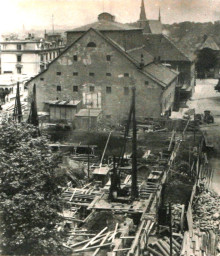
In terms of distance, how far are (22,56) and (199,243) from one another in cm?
5593

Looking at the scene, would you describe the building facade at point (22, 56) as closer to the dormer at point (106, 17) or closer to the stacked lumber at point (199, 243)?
the dormer at point (106, 17)

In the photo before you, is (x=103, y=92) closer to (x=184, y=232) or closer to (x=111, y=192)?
(x=111, y=192)

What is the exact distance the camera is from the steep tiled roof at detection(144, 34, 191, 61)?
54906 millimetres

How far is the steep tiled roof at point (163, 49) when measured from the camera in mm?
54906

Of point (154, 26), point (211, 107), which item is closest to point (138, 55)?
point (211, 107)

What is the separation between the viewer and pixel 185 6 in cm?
2252

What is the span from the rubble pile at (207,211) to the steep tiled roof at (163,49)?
114 ft

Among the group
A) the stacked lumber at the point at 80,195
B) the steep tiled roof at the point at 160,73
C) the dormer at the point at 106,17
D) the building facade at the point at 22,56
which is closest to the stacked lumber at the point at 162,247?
the stacked lumber at the point at 80,195

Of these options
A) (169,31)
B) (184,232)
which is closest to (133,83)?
(184,232)

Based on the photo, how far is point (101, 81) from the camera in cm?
4016

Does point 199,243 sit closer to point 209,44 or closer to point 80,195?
point 80,195

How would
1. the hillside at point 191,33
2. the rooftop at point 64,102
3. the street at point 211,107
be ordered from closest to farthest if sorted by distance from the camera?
1. the street at point 211,107
2. the rooftop at point 64,102
3. the hillside at point 191,33

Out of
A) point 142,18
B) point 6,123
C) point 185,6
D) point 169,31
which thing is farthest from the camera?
point 169,31

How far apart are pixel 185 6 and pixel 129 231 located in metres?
13.5
